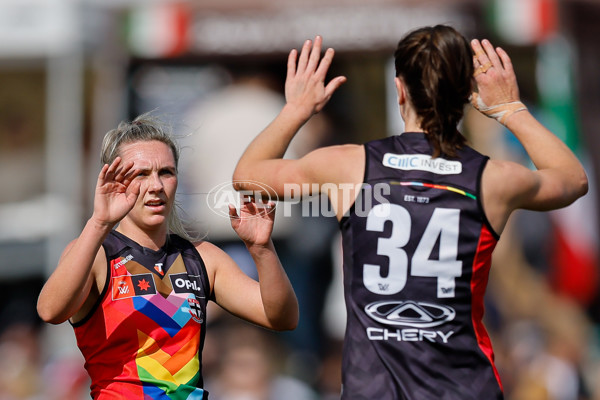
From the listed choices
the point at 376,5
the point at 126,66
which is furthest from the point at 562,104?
the point at 126,66

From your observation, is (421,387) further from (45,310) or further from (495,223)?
(45,310)

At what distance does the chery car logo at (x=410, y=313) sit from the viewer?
10.5 ft

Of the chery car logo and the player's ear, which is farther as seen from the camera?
the player's ear

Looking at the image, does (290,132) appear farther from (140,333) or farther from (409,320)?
(140,333)

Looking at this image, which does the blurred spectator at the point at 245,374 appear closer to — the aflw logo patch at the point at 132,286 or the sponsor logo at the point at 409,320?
the aflw logo patch at the point at 132,286

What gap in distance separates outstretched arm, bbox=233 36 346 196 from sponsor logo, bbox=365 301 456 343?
0.55 m

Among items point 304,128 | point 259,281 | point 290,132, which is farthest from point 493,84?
point 304,128

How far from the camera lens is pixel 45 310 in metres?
3.21

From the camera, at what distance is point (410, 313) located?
3.21 meters

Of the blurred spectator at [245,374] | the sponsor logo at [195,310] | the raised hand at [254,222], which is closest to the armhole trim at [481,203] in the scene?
the raised hand at [254,222]

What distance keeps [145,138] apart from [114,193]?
0.44 meters

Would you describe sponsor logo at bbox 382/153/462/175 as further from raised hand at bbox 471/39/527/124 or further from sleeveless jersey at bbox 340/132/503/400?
raised hand at bbox 471/39/527/124

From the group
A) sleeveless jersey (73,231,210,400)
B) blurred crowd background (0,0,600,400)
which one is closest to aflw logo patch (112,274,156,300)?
sleeveless jersey (73,231,210,400)

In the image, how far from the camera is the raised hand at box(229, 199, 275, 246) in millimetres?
3477
